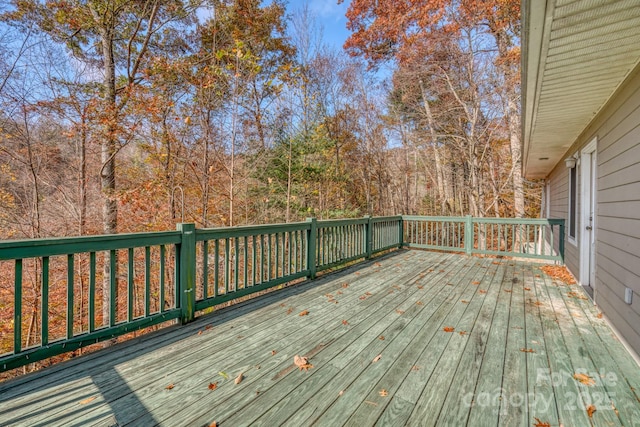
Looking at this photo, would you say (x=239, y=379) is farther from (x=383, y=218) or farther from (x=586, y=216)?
(x=383, y=218)

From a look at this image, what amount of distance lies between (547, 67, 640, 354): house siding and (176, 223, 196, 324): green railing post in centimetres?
364

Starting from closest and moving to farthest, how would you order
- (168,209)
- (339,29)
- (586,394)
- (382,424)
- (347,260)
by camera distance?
1. (382,424)
2. (586,394)
3. (347,260)
4. (168,209)
5. (339,29)

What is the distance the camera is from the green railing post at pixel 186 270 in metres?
2.70

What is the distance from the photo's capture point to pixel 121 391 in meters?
1.70

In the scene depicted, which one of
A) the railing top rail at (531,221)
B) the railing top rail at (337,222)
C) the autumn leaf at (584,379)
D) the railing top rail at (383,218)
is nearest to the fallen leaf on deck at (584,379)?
the autumn leaf at (584,379)

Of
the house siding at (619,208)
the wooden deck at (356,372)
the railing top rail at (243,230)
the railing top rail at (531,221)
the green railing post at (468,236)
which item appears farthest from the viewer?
the green railing post at (468,236)

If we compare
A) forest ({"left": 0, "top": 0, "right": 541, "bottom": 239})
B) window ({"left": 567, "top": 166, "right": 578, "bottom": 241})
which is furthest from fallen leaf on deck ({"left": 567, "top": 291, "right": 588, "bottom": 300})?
forest ({"left": 0, "top": 0, "right": 541, "bottom": 239})

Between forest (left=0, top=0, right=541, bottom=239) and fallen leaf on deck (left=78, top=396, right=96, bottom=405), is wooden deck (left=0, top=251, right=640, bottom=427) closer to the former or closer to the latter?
fallen leaf on deck (left=78, top=396, right=96, bottom=405)

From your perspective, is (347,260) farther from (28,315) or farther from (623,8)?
(28,315)

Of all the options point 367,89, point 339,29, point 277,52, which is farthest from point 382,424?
point 339,29

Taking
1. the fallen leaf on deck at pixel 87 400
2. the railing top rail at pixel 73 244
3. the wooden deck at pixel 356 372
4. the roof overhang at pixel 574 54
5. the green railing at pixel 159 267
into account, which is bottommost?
the wooden deck at pixel 356 372

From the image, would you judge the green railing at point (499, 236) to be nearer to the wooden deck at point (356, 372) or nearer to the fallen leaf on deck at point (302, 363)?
the wooden deck at point (356, 372)

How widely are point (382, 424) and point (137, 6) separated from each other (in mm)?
8039

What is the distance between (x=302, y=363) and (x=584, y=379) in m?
1.82
